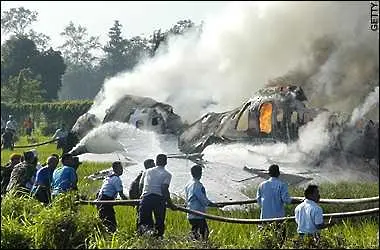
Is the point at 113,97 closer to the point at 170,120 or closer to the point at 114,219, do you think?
the point at 170,120

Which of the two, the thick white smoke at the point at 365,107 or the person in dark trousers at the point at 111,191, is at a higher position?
the thick white smoke at the point at 365,107

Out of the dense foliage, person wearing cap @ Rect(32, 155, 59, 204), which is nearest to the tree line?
the dense foliage

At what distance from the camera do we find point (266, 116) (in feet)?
56.5

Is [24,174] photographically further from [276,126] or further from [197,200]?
[276,126]

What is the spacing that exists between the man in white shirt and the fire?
999 cm

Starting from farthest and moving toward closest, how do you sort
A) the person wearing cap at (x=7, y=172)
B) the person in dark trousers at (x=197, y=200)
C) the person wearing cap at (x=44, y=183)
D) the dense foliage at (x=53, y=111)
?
the dense foliage at (x=53, y=111) → the person wearing cap at (x=7, y=172) → the person wearing cap at (x=44, y=183) → the person in dark trousers at (x=197, y=200)

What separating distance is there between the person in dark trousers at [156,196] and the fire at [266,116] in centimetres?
830

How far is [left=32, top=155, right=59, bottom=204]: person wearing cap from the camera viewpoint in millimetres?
10945

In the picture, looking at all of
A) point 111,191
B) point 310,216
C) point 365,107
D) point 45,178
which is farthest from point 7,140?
point 310,216

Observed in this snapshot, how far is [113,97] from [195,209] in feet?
63.6

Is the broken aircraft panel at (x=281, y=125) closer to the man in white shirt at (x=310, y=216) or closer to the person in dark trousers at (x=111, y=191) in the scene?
the person in dark trousers at (x=111, y=191)

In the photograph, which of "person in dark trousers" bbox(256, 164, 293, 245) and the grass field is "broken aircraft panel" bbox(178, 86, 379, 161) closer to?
the grass field

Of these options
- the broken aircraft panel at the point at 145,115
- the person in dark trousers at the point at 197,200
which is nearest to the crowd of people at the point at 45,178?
the person in dark trousers at the point at 197,200

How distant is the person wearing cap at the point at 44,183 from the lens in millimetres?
10945
